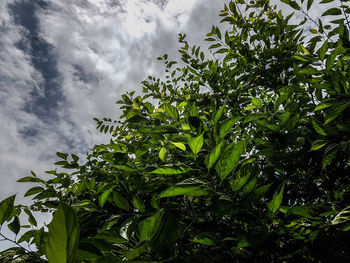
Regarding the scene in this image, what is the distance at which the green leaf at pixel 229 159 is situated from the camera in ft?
2.52

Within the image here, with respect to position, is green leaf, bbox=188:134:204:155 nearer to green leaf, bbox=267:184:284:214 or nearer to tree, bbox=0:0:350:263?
tree, bbox=0:0:350:263

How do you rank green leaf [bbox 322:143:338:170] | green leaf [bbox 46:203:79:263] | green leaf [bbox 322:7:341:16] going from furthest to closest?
green leaf [bbox 322:7:341:16] < green leaf [bbox 322:143:338:170] < green leaf [bbox 46:203:79:263]

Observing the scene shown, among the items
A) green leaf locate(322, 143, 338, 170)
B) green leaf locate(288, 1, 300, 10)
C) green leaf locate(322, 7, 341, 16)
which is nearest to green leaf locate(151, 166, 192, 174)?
green leaf locate(322, 143, 338, 170)

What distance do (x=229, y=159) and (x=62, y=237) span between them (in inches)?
23.5

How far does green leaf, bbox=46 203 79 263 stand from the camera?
34 cm

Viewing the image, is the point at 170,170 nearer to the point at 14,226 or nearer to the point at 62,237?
the point at 62,237

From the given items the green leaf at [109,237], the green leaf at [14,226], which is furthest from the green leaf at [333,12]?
the green leaf at [14,226]

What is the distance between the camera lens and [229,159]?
778mm

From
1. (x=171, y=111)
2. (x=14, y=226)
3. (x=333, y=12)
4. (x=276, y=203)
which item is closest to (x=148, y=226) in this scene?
(x=276, y=203)

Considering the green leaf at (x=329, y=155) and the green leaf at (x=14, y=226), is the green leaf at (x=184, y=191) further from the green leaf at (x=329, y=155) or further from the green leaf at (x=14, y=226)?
the green leaf at (x=14, y=226)

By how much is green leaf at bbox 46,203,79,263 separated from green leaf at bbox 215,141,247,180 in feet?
1.80

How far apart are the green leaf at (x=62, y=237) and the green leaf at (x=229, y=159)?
0.55 meters

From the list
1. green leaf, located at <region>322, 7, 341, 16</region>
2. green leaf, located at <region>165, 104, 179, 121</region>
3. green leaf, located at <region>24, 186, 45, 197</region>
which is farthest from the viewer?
green leaf, located at <region>322, 7, 341, 16</region>

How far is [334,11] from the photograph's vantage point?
5.59ft
